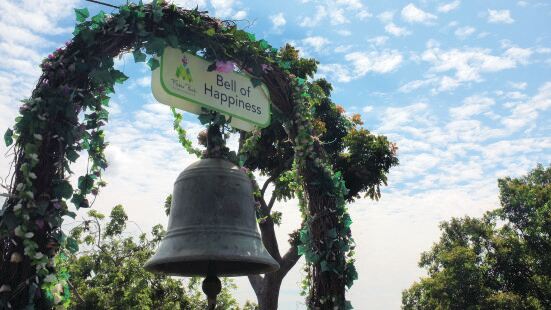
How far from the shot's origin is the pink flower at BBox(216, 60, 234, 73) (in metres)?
3.39

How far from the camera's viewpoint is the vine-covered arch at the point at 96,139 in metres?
2.46

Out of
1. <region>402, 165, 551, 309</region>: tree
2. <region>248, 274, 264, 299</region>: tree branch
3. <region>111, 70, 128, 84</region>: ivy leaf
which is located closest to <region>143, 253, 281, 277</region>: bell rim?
<region>111, 70, 128, 84</region>: ivy leaf

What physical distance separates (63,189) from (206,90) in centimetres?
123

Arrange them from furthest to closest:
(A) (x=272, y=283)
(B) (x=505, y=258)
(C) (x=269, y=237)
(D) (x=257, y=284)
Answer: (B) (x=505, y=258), (C) (x=269, y=237), (D) (x=257, y=284), (A) (x=272, y=283)

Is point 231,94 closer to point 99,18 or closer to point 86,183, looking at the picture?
point 99,18

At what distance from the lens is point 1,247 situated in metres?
2.47

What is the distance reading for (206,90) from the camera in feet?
10.9

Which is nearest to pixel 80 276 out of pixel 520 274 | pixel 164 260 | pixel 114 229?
pixel 114 229

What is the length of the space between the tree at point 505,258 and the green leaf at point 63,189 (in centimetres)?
2804

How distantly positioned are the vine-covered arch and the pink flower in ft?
0.20

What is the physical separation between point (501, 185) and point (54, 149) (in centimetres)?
3194

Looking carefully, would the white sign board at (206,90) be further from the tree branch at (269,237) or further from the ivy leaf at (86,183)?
the tree branch at (269,237)

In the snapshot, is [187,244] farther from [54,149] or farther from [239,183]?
[54,149]

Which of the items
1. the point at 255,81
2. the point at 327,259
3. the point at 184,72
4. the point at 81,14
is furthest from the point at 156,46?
the point at 327,259
